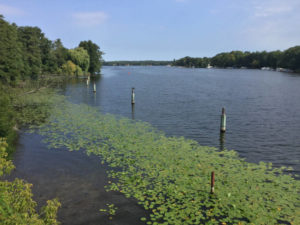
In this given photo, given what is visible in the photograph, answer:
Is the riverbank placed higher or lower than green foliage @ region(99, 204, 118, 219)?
A: higher

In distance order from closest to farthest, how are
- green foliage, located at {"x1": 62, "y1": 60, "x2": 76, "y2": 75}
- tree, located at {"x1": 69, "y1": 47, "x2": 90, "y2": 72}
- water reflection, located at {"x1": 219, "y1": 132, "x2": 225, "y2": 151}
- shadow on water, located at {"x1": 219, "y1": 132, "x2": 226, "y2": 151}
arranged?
shadow on water, located at {"x1": 219, "y1": 132, "x2": 226, "y2": 151}
water reflection, located at {"x1": 219, "y1": 132, "x2": 225, "y2": 151}
green foliage, located at {"x1": 62, "y1": 60, "x2": 76, "y2": 75}
tree, located at {"x1": 69, "y1": 47, "x2": 90, "y2": 72}

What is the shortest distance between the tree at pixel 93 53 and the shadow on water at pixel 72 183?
125565 millimetres

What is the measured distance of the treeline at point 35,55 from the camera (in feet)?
165

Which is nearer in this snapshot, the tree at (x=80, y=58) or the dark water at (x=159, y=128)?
the dark water at (x=159, y=128)

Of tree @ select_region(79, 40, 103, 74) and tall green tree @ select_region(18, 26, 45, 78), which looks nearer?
tall green tree @ select_region(18, 26, 45, 78)

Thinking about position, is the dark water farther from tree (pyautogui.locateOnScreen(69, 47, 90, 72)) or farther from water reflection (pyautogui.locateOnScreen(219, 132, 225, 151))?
tree (pyautogui.locateOnScreen(69, 47, 90, 72))

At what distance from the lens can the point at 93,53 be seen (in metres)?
141

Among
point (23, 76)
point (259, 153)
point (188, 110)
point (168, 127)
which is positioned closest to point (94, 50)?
point (23, 76)

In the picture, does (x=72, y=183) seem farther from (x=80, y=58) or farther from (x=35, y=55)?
(x=80, y=58)

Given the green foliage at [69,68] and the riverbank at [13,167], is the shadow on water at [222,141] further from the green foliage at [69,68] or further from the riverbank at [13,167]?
the green foliage at [69,68]

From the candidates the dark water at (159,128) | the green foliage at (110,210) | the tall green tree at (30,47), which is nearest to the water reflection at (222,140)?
the dark water at (159,128)

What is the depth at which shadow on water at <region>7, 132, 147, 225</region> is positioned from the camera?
40.7 feet

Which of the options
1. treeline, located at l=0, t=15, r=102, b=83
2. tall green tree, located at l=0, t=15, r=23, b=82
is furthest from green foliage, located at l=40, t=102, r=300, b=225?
treeline, located at l=0, t=15, r=102, b=83

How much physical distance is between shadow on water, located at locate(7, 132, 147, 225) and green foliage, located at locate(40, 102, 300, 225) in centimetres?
80
